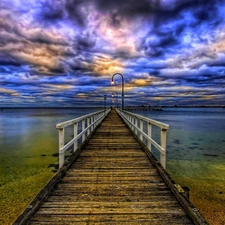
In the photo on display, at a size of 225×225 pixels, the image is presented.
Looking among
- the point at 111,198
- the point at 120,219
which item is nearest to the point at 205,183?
the point at 111,198

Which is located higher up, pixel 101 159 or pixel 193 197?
pixel 101 159

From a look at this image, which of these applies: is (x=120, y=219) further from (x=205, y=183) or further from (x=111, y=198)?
(x=205, y=183)

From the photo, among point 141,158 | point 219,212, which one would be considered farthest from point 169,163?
point 141,158

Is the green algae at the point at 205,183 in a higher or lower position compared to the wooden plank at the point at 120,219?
lower

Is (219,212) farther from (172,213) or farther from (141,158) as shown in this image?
(172,213)

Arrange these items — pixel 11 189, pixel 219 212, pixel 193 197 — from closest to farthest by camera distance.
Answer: pixel 219 212
pixel 193 197
pixel 11 189

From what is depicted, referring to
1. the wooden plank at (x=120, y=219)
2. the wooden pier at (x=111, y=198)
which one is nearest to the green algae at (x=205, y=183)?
the wooden pier at (x=111, y=198)

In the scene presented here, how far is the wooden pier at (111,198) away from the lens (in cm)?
270

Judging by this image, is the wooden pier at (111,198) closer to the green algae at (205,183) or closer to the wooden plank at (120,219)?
the wooden plank at (120,219)

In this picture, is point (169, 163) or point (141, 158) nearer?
point (141, 158)

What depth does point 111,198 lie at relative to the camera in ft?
10.9

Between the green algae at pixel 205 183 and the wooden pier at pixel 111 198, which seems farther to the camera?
the green algae at pixel 205 183

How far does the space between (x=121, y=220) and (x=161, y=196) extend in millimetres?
1015

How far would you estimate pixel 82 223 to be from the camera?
2.60m
